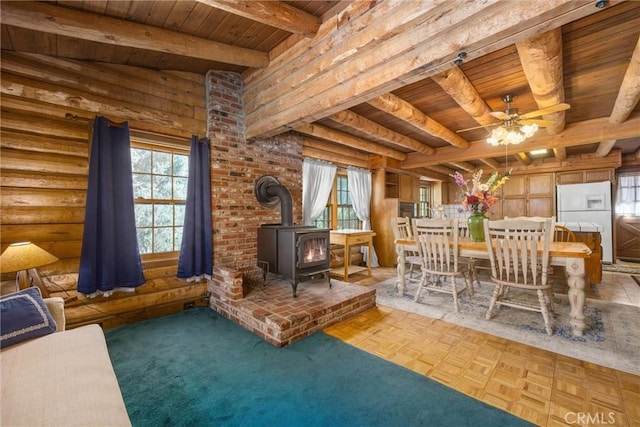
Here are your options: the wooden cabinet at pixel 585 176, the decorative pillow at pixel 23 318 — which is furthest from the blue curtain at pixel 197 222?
the wooden cabinet at pixel 585 176

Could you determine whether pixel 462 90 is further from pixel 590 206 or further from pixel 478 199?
pixel 590 206

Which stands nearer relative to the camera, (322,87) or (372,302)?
(322,87)

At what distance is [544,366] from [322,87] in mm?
2763

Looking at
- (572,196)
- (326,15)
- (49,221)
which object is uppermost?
(326,15)

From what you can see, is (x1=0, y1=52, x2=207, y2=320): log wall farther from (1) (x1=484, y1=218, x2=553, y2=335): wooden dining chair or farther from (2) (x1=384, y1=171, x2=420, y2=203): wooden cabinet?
(2) (x1=384, y1=171, x2=420, y2=203): wooden cabinet

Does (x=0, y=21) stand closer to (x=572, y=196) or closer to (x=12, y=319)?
(x=12, y=319)

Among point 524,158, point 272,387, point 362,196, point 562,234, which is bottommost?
point 272,387

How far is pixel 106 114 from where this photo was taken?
261 cm

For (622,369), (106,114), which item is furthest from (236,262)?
(622,369)

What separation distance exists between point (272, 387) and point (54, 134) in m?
2.77

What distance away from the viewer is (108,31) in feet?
6.81

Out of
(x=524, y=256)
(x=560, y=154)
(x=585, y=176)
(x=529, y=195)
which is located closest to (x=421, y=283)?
(x=524, y=256)

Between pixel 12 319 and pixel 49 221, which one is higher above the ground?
pixel 49 221

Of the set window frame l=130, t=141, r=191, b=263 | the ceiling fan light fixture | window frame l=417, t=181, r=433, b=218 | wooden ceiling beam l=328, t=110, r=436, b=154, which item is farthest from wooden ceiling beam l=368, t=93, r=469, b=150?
window frame l=417, t=181, r=433, b=218
